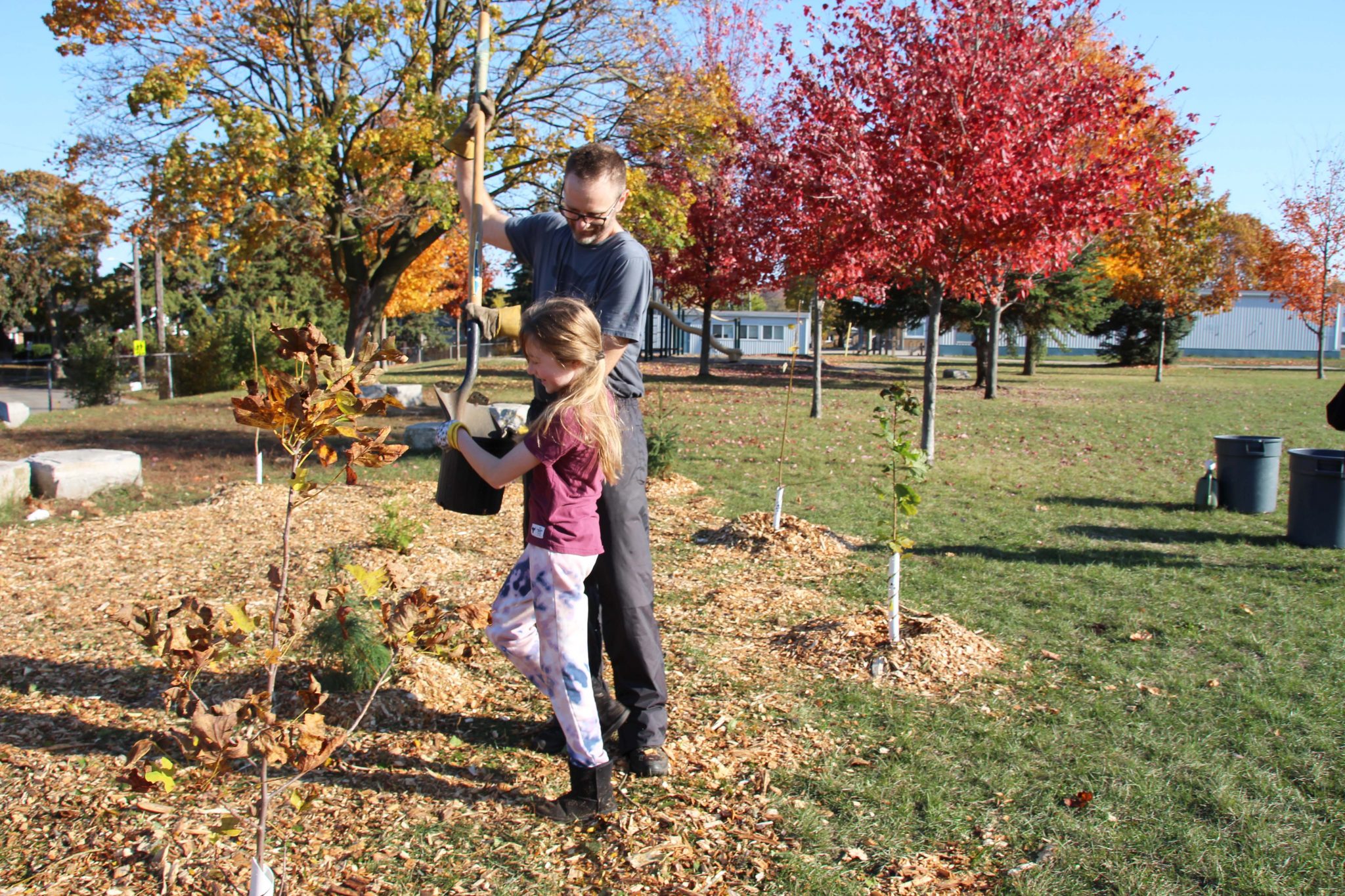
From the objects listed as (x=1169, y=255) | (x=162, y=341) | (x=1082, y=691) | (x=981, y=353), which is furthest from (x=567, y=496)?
(x=1169, y=255)

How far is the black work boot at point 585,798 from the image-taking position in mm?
2857

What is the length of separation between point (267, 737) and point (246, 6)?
12.2 metres

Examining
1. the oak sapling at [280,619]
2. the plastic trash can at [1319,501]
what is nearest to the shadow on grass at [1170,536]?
the plastic trash can at [1319,501]

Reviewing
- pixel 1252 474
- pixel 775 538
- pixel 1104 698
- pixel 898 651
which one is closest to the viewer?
pixel 1104 698

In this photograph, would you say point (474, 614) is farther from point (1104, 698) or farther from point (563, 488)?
point (1104, 698)

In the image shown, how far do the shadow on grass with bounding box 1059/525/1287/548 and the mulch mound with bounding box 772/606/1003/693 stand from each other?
10.5 ft

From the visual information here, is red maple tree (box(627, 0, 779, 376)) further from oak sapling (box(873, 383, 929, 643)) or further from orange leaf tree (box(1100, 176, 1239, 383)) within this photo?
orange leaf tree (box(1100, 176, 1239, 383))

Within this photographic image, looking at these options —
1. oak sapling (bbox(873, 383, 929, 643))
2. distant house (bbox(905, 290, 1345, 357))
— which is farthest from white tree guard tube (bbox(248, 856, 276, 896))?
distant house (bbox(905, 290, 1345, 357))

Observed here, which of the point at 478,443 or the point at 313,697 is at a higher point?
the point at 478,443

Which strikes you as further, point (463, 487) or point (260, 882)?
point (463, 487)

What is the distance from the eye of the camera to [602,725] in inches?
129

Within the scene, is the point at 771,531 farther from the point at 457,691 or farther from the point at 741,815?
the point at 741,815

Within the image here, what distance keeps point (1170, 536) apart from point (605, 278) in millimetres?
6103

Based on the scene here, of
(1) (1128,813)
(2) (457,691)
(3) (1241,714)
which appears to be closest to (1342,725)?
(3) (1241,714)
